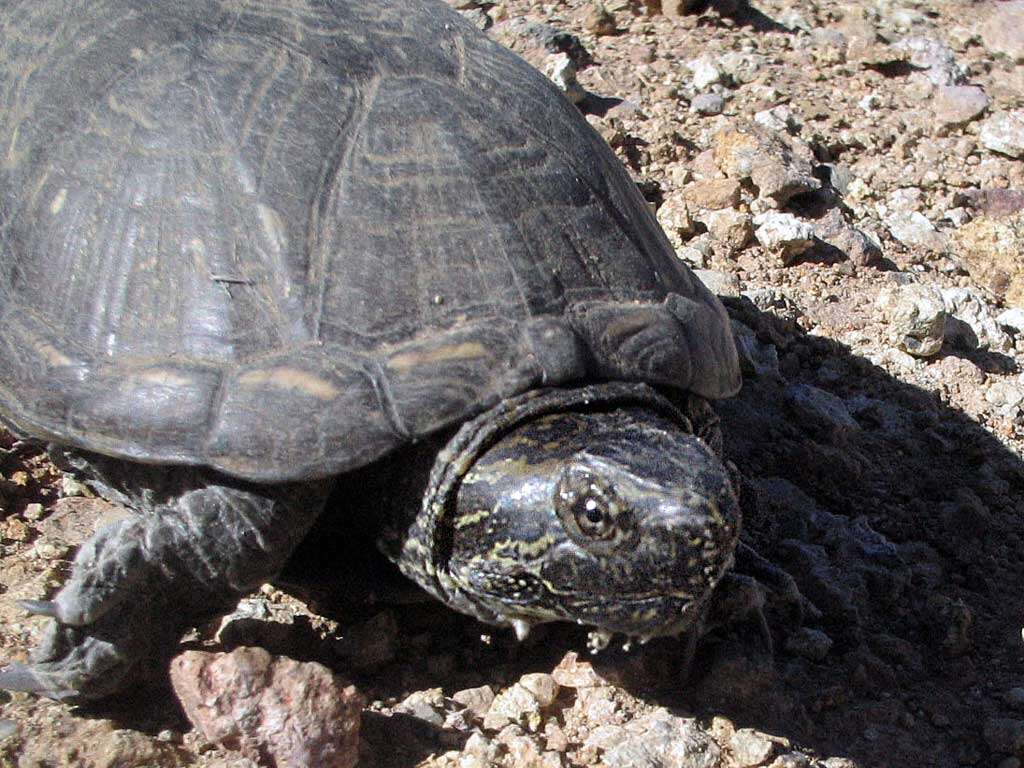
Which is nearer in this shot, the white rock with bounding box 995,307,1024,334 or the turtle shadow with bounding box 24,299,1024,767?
the turtle shadow with bounding box 24,299,1024,767

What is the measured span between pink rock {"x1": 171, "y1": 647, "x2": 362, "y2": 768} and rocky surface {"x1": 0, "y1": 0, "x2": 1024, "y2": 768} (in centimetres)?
3

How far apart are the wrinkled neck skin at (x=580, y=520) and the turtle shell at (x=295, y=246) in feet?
0.40

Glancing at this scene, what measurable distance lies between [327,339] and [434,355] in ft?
0.82

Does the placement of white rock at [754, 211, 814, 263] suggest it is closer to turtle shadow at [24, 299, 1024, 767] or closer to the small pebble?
turtle shadow at [24, 299, 1024, 767]

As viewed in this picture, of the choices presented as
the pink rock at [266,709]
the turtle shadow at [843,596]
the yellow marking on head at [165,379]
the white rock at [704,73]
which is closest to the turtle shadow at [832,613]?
the turtle shadow at [843,596]

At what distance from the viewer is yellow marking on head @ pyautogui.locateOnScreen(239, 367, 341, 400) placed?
270 cm

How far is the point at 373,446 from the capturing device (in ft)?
8.89

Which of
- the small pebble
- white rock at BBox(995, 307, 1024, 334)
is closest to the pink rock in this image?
white rock at BBox(995, 307, 1024, 334)

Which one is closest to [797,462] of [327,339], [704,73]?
[327,339]

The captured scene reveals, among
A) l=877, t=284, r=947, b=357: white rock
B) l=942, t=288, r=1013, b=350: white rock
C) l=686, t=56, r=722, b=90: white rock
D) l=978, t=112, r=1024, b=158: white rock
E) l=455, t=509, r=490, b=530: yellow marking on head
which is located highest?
l=455, t=509, r=490, b=530: yellow marking on head

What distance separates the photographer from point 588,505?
8.44 ft

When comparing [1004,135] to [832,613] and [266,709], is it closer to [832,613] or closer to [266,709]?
[832,613]

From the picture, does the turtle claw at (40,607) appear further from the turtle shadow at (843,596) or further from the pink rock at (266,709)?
the turtle shadow at (843,596)

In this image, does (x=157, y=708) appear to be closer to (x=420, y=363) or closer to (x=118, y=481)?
(x=118, y=481)
